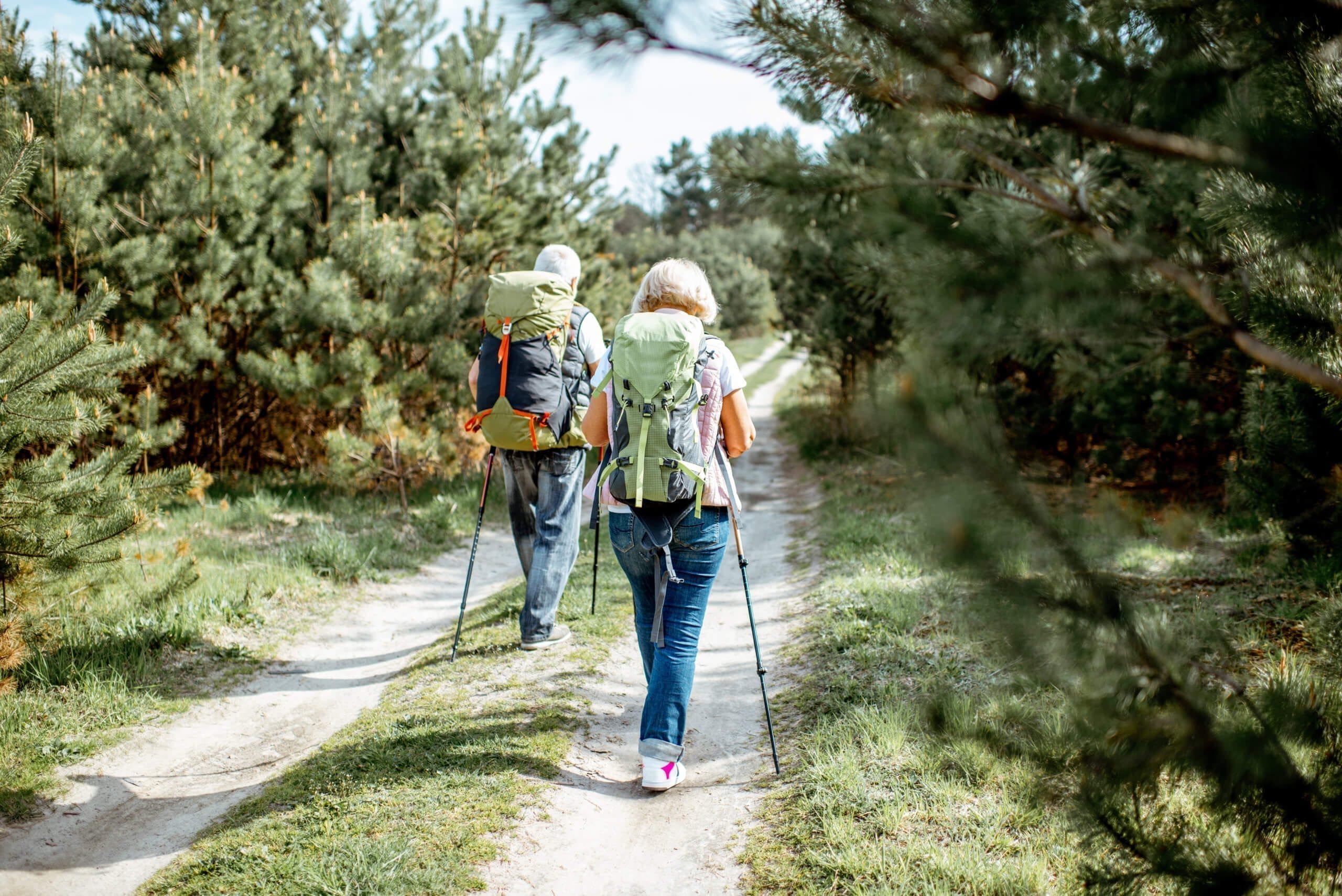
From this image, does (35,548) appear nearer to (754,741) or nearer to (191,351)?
(754,741)

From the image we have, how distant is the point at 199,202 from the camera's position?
8.01 metres

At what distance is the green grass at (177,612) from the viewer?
164 inches

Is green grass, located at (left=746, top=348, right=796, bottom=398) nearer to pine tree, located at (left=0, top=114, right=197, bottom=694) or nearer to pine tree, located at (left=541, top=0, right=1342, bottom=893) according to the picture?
pine tree, located at (left=0, top=114, right=197, bottom=694)

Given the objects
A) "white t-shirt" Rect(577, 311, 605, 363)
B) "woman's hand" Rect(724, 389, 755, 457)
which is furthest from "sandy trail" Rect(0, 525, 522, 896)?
"woman's hand" Rect(724, 389, 755, 457)

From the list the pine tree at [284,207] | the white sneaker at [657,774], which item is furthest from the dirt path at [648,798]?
the pine tree at [284,207]

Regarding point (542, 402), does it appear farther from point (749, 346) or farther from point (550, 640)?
point (749, 346)

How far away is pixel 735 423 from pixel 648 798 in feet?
5.54

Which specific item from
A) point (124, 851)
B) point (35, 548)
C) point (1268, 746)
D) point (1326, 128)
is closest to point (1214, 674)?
point (1268, 746)

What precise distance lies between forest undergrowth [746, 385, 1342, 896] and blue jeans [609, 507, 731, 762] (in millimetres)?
538

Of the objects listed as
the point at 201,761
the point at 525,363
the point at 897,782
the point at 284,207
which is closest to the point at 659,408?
the point at 525,363

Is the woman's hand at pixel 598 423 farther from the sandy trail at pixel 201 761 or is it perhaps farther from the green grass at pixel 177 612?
the green grass at pixel 177 612

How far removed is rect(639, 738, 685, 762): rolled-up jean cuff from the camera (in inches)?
143

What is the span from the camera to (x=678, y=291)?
3.64m

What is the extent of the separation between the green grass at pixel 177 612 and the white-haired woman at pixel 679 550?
105 inches
